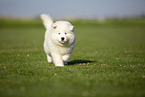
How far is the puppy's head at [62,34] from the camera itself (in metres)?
7.91

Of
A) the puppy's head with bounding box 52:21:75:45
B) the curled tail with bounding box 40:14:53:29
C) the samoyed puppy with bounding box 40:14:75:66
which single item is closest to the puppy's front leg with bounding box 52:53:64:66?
the samoyed puppy with bounding box 40:14:75:66

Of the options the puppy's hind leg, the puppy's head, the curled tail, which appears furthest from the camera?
→ the curled tail

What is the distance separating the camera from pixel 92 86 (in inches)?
229

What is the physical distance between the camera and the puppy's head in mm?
7910

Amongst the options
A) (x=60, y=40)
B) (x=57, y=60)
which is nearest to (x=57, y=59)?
(x=57, y=60)

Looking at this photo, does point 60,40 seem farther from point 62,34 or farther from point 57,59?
point 57,59

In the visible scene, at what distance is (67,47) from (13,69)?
6.90 ft

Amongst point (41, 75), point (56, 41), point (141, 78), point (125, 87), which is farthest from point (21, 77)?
point (141, 78)

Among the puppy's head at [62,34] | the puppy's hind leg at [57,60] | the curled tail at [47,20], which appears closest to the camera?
the puppy's head at [62,34]

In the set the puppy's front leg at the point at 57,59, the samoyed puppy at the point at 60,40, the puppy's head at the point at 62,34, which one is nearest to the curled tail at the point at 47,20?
the samoyed puppy at the point at 60,40

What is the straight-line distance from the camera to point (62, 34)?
792 cm

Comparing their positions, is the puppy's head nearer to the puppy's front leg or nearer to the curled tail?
the puppy's front leg

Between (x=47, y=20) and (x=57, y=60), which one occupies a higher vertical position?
(x=47, y=20)

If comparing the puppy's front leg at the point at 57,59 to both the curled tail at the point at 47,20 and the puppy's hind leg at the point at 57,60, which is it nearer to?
the puppy's hind leg at the point at 57,60
